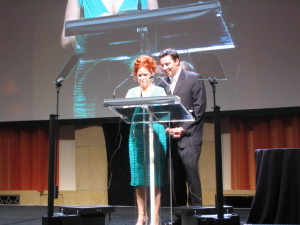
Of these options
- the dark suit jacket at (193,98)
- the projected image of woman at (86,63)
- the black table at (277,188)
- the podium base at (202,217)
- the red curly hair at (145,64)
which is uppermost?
the projected image of woman at (86,63)

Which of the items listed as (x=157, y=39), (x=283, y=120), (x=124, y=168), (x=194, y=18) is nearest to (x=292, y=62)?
(x=283, y=120)

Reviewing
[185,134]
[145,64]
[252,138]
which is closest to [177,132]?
[185,134]

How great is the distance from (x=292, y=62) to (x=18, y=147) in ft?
12.6

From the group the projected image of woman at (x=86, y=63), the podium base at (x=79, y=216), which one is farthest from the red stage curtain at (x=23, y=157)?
the podium base at (x=79, y=216)

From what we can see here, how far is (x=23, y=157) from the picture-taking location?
20.2ft

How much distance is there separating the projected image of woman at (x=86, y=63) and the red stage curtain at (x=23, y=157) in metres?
0.91

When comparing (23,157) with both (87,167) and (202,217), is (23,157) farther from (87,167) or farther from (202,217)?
(202,217)

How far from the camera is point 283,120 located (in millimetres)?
5094

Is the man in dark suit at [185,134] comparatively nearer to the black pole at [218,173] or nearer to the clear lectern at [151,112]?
the black pole at [218,173]

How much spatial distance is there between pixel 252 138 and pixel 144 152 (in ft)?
9.80

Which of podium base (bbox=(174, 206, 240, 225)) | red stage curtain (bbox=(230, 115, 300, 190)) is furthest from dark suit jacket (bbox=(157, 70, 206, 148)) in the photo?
red stage curtain (bbox=(230, 115, 300, 190))

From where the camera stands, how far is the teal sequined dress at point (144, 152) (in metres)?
2.54

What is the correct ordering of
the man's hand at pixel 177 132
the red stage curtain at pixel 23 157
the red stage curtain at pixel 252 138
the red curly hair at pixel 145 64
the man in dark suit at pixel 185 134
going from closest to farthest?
the red curly hair at pixel 145 64 < the man's hand at pixel 177 132 < the man in dark suit at pixel 185 134 < the red stage curtain at pixel 252 138 < the red stage curtain at pixel 23 157

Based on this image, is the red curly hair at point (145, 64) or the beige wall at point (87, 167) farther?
the beige wall at point (87, 167)
